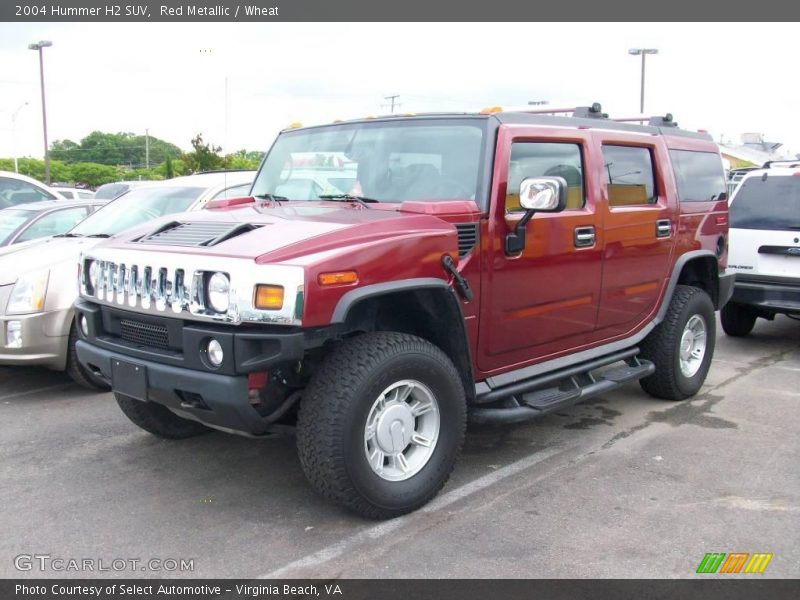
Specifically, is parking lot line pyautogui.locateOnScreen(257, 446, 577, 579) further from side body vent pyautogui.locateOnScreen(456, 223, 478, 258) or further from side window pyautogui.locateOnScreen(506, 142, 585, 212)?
side window pyautogui.locateOnScreen(506, 142, 585, 212)

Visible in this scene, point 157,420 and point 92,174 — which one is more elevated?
point 92,174

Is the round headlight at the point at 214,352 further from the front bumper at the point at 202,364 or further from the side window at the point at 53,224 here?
the side window at the point at 53,224

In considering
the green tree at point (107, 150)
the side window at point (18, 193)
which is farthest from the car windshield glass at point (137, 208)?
the green tree at point (107, 150)

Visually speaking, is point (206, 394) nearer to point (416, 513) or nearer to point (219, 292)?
point (219, 292)

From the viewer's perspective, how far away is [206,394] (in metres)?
3.39

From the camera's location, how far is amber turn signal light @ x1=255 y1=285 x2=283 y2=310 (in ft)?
10.9

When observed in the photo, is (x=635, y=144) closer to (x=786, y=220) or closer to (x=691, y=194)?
(x=691, y=194)

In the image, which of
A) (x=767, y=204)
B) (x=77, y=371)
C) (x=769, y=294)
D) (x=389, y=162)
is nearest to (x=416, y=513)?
(x=389, y=162)

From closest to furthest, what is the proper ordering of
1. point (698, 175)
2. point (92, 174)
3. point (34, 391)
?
point (698, 175)
point (34, 391)
point (92, 174)

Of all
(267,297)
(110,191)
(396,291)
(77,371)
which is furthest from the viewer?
(110,191)

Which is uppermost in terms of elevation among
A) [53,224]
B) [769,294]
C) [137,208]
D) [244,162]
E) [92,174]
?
[92,174]

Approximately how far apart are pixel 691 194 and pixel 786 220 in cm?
225

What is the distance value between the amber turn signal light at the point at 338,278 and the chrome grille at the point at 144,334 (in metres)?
0.86
